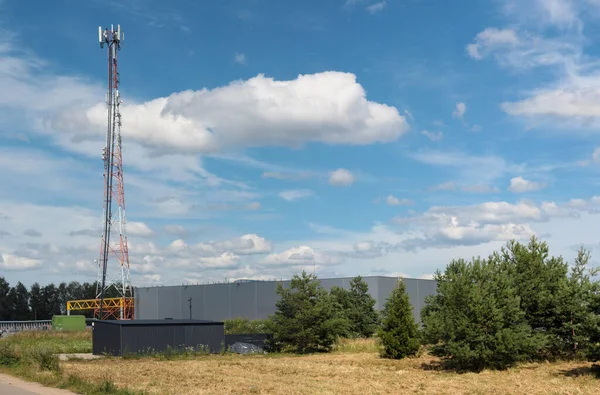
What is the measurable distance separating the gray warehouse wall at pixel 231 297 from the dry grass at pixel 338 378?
1350 inches

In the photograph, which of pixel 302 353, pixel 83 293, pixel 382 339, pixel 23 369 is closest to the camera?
pixel 23 369

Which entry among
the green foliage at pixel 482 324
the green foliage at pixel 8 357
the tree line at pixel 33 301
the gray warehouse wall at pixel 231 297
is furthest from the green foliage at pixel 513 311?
the tree line at pixel 33 301

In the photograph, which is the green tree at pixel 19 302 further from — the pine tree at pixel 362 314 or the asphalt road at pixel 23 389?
the asphalt road at pixel 23 389

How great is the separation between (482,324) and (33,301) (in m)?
130

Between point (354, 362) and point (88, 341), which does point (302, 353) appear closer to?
point (354, 362)

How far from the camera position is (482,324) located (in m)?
25.7

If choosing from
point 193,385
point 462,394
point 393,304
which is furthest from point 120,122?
point 462,394

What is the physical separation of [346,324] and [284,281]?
3204 cm

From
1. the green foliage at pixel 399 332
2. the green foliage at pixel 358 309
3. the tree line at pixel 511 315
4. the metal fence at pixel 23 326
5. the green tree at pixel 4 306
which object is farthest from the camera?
the green tree at pixel 4 306

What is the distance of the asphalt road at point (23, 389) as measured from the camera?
1971 centimetres

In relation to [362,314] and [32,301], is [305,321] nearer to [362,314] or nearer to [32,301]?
[362,314]

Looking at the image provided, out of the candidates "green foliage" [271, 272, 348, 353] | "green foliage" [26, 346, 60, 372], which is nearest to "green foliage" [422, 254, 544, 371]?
"green foliage" [271, 272, 348, 353]

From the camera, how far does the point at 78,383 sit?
20891 millimetres

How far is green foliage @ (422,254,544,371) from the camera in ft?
83.1
